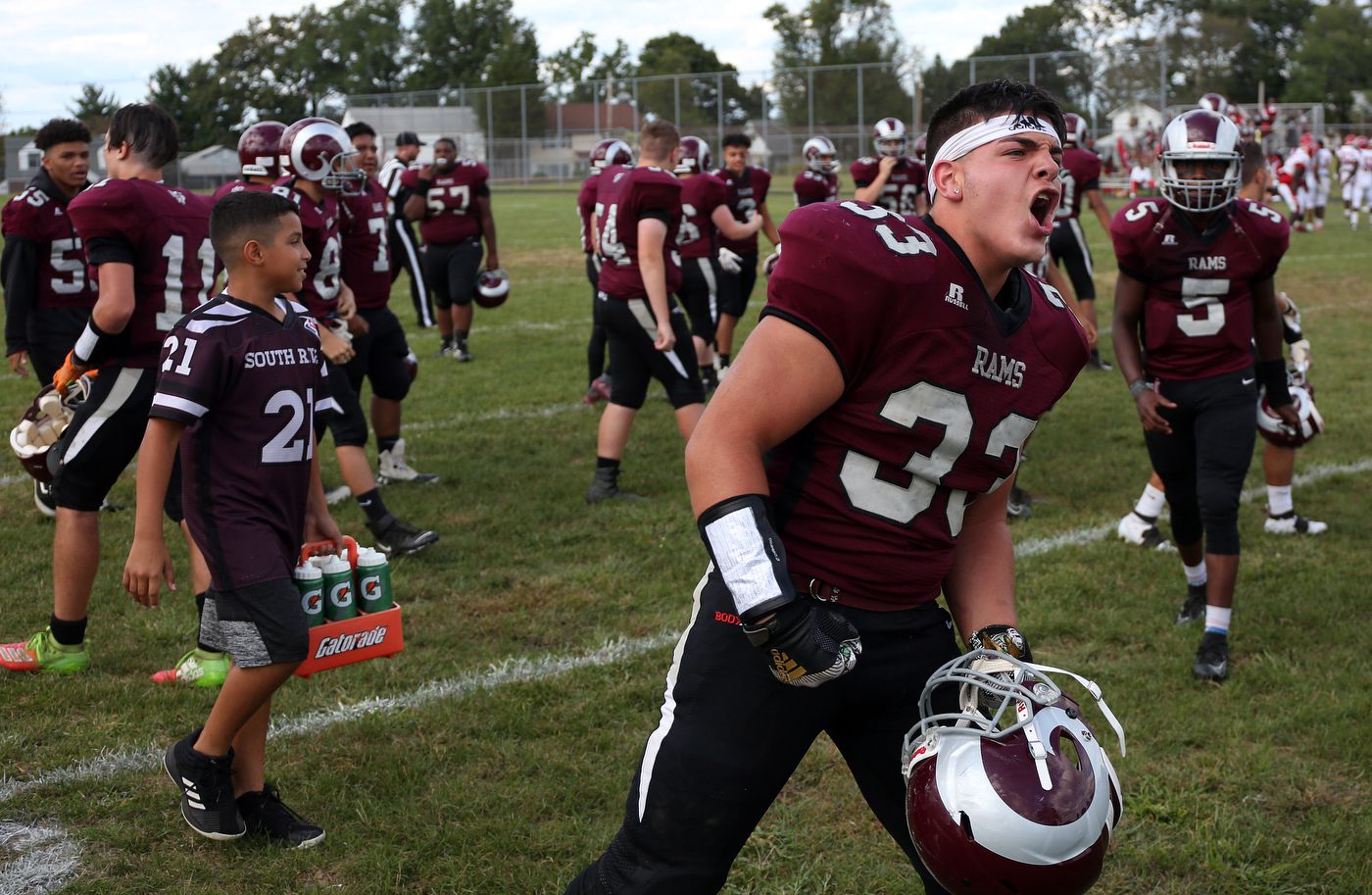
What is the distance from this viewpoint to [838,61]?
77625 millimetres

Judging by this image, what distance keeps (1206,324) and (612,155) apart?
7590 millimetres

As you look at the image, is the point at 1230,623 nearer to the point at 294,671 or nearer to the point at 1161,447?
the point at 1161,447

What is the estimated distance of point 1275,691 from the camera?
190 inches

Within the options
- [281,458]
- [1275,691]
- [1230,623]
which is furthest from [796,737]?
[1230,623]

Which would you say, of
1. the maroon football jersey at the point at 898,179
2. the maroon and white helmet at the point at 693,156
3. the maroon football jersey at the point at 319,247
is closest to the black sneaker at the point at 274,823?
the maroon football jersey at the point at 319,247

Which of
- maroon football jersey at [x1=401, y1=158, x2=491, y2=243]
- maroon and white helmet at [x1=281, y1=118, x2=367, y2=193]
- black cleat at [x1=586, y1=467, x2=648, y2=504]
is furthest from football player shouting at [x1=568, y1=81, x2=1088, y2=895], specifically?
maroon football jersey at [x1=401, y1=158, x2=491, y2=243]

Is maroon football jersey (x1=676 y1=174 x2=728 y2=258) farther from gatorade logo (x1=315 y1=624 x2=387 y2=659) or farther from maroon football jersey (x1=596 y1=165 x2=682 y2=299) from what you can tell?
gatorade logo (x1=315 y1=624 x2=387 y2=659)

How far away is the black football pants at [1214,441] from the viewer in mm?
5012

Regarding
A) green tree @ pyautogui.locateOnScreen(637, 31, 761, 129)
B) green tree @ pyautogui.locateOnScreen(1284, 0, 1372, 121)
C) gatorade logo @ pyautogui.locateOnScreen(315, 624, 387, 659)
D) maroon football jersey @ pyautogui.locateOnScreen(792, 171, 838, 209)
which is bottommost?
gatorade logo @ pyautogui.locateOnScreen(315, 624, 387, 659)

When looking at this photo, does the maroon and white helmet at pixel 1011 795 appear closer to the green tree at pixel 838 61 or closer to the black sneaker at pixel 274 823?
the black sneaker at pixel 274 823

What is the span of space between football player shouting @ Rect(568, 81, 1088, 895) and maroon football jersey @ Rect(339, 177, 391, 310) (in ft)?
16.6

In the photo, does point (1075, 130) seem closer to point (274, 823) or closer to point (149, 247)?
point (149, 247)

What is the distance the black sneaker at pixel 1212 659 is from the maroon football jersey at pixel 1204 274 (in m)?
1.01

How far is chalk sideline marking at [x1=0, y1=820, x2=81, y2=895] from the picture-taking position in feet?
11.6
